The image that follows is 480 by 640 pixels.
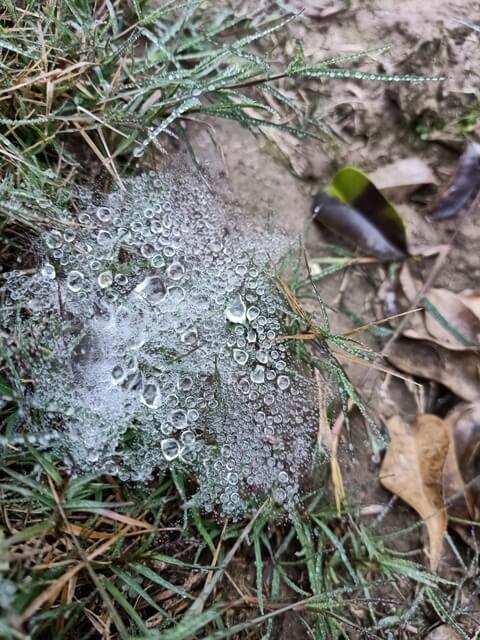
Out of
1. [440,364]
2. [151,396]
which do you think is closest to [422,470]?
[440,364]

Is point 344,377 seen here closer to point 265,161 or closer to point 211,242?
point 211,242

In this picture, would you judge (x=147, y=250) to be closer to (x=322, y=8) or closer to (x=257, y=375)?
(x=257, y=375)

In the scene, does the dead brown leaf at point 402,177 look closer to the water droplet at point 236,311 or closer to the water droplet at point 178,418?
the water droplet at point 236,311

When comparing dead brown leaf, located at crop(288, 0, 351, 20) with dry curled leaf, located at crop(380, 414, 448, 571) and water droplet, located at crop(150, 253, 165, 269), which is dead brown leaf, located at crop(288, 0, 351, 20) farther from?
dry curled leaf, located at crop(380, 414, 448, 571)

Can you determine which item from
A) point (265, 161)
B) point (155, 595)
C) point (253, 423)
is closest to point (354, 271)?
point (265, 161)

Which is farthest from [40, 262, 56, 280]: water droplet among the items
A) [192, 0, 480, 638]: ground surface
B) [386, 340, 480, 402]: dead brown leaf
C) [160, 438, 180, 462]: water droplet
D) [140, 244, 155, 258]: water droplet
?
[386, 340, 480, 402]: dead brown leaf

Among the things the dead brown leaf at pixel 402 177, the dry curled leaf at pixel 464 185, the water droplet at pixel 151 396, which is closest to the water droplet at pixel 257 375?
the water droplet at pixel 151 396
